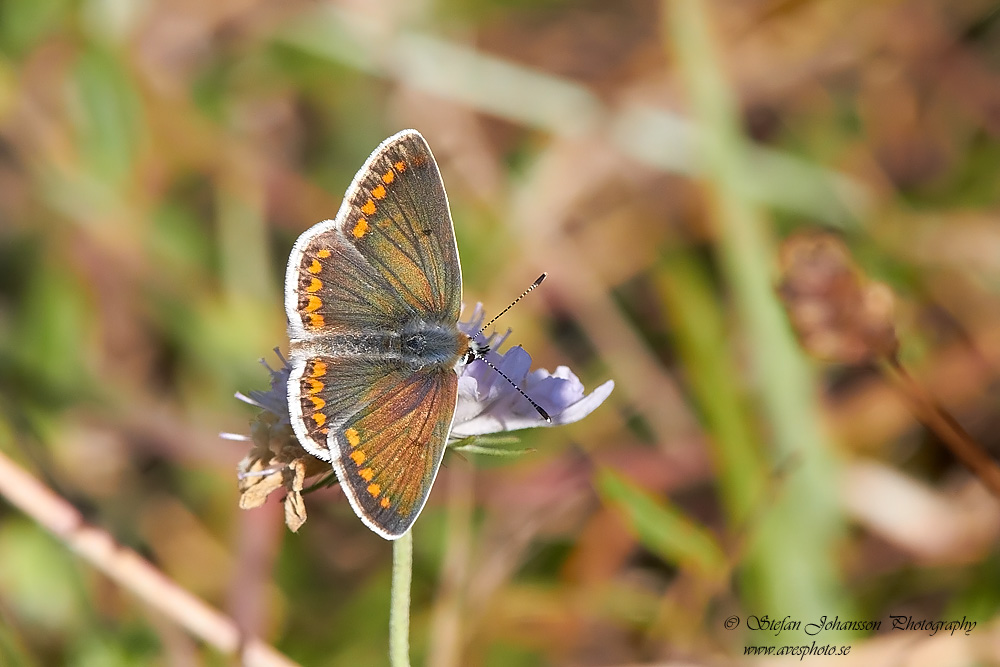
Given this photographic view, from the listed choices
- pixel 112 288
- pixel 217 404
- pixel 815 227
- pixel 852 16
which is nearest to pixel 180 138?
pixel 112 288

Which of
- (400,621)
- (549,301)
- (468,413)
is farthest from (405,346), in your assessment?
(549,301)

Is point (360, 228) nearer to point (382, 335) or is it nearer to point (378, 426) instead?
Result: point (382, 335)

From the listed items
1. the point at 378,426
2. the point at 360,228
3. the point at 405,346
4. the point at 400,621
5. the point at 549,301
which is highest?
the point at 549,301

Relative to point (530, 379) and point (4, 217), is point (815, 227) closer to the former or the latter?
point (530, 379)

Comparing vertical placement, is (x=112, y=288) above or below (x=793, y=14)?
below

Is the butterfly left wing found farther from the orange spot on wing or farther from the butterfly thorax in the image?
the orange spot on wing

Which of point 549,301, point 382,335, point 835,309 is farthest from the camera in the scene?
point 549,301
